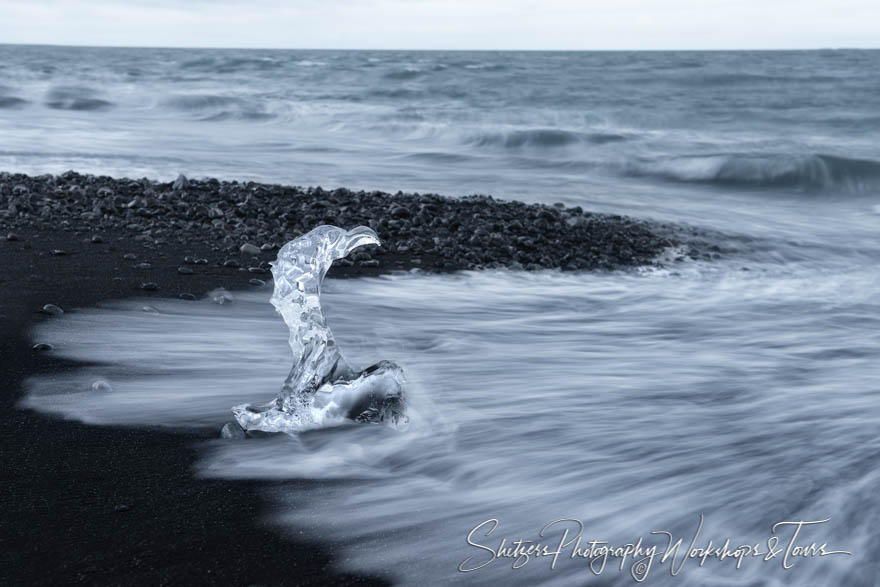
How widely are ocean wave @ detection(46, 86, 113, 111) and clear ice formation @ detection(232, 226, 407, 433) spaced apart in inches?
1006

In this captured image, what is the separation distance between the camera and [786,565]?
2.89 m

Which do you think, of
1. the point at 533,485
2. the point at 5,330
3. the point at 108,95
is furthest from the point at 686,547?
the point at 108,95

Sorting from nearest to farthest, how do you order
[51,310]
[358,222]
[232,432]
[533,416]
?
1. [232,432]
2. [533,416]
3. [51,310]
4. [358,222]

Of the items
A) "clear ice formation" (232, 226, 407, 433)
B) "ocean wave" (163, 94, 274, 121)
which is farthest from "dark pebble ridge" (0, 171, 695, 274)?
"ocean wave" (163, 94, 274, 121)

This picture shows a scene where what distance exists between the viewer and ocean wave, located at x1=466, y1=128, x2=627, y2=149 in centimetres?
1762

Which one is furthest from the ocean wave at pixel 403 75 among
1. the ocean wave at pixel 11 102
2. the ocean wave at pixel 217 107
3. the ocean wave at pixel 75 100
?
the ocean wave at pixel 11 102

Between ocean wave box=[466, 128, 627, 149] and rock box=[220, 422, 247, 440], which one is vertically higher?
ocean wave box=[466, 128, 627, 149]

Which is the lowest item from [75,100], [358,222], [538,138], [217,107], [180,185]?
[358,222]

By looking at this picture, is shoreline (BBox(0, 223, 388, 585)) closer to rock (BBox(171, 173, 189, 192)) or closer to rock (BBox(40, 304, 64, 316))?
rock (BBox(40, 304, 64, 316))

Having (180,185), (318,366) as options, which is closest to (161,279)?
(318,366)

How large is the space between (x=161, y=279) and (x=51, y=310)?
93 centimetres

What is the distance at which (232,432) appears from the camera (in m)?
3.46

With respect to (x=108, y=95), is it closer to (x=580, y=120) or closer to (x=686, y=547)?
(x=580, y=120)

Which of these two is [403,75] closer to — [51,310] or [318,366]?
[51,310]
